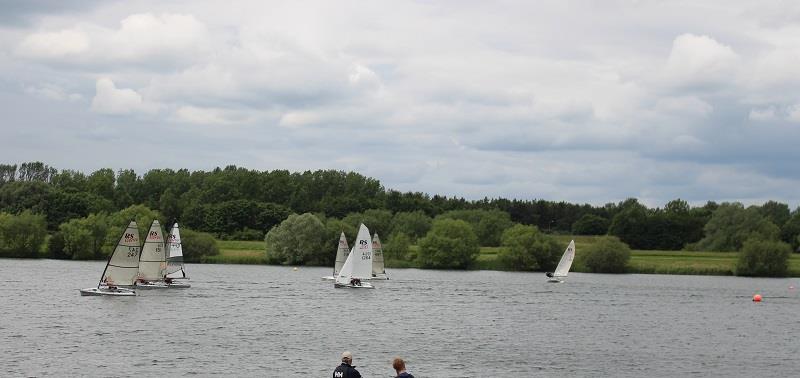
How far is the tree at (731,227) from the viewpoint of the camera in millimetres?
180000

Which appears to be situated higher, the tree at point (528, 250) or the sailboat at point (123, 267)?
the tree at point (528, 250)

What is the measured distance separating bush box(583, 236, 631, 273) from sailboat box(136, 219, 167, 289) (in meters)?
78.2

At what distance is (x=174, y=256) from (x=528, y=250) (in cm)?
6696

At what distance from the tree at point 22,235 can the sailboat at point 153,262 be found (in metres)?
67.5

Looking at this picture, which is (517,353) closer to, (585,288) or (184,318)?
(184,318)

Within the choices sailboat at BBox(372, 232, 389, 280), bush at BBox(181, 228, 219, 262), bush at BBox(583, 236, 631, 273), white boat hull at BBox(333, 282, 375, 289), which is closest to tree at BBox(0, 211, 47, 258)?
bush at BBox(181, 228, 219, 262)

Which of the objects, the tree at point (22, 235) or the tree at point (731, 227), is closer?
the tree at point (22, 235)

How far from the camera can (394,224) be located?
636 feet

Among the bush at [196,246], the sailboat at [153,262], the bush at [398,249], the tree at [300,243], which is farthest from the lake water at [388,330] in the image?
the bush at [398,249]

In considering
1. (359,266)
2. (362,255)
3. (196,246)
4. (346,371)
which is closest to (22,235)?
(196,246)

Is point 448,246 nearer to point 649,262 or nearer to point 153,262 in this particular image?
point 649,262

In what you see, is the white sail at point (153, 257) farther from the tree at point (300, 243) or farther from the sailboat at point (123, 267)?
the tree at point (300, 243)

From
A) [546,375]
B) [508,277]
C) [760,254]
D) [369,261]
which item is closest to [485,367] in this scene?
[546,375]

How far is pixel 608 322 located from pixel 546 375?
29849mm
